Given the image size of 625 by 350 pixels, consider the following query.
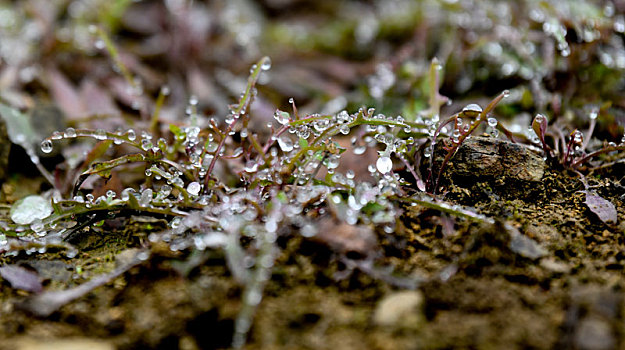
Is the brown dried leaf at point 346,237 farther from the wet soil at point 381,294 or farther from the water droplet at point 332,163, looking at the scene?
the water droplet at point 332,163

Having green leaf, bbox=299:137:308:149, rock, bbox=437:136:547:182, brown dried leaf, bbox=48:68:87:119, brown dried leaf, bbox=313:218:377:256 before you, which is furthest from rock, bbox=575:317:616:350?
brown dried leaf, bbox=48:68:87:119

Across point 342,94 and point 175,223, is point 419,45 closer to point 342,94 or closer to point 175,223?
point 342,94

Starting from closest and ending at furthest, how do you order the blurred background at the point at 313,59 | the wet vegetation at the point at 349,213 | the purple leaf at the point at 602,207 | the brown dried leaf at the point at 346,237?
the wet vegetation at the point at 349,213, the brown dried leaf at the point at 346,237, the purple leaf at the point at 602,207, the blurred background at the point at 313,59

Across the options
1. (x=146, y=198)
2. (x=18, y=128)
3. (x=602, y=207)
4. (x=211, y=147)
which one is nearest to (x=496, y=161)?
(x=602, y=207)

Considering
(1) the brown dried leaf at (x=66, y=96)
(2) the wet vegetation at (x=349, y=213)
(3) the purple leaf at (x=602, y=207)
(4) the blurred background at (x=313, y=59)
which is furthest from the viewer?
(1) the brown dried leaf at (x=66, y=96)

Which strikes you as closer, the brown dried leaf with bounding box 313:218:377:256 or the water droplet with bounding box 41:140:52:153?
the brown dried leaf with bounding box 313:218:377:256

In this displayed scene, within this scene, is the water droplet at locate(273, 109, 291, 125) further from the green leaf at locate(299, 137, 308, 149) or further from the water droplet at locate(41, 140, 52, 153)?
the water droplet at locate(41, 140, 52, 153)

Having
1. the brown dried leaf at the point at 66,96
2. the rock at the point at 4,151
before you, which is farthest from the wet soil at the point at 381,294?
the brown dried leaf at the point at 66,96

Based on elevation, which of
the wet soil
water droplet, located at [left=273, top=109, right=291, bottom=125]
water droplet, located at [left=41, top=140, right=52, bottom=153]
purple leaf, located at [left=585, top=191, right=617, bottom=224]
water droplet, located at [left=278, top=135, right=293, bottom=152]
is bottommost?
purple leaf, located at [left=585, top=191, right=617, bottom=224]

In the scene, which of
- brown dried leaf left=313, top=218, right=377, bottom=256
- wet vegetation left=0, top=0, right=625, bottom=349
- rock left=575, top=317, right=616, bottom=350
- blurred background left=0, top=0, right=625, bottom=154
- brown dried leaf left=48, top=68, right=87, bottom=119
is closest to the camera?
rock left=575, top=317, right=616, bottom=350
